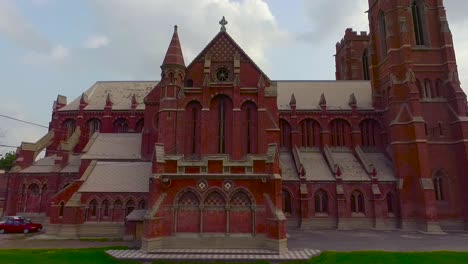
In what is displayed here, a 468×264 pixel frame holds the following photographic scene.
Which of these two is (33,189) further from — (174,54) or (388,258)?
(388,258)

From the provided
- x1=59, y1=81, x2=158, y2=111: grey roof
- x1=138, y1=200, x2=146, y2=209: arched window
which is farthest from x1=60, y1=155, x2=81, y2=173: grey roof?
x1=138, y1=200, x2=146, y2=209: arched window

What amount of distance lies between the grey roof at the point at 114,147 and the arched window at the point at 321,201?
21.3m

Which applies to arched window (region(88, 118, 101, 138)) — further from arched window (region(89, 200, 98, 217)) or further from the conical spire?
the conical spire

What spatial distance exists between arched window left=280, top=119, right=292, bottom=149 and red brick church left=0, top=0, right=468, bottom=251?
0.47ft

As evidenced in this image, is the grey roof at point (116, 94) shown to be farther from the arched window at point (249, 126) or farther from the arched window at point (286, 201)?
the arched window at point (286, 201)

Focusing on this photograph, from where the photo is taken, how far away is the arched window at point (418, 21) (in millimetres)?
39156

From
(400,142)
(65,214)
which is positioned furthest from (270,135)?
(65,214)

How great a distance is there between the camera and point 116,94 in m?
46.3

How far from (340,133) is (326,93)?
713cm

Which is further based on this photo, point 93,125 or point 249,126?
point 93,125

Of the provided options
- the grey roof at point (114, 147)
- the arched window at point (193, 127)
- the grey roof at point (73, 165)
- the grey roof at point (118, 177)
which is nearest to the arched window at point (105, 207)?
the grey roof at point (118, 177)

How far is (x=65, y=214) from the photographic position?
28.8 meters

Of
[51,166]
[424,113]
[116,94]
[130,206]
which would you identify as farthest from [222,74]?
[51,166]

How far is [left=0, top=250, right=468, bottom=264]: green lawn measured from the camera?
17.2 meters
